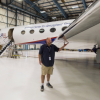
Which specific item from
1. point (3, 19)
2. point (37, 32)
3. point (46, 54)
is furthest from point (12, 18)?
point (46, 54)

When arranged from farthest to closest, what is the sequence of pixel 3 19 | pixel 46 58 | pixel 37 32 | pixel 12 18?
pixel 12 18
pixel 3 19
pixel 37 32
pixel 46 58

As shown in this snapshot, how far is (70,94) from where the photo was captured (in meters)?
2.62

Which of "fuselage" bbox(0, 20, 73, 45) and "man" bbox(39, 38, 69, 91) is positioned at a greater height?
"fuselage" bbox(0, 20, 73, 45)

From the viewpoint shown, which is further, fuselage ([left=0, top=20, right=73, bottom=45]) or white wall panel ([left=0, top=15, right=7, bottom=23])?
white wall panel ([left=0, top=15, right=7, bottom=23])

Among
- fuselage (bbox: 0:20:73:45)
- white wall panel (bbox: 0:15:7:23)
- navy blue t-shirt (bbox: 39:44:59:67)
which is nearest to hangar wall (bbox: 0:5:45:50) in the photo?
white wall panel (bbox: 0:15:7:23)

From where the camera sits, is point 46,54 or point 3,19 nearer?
point 46,54

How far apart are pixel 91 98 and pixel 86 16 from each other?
1832mm

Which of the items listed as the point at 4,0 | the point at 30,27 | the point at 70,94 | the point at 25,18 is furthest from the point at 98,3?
the point at 25,18

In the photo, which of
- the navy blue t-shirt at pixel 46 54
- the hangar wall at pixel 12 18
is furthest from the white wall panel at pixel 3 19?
the navy blue t-shirt at pixel 46 54

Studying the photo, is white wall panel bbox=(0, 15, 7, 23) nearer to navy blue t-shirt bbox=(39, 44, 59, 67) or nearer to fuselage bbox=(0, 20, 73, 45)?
fuselage bbox=(0, 20, 73, 45)

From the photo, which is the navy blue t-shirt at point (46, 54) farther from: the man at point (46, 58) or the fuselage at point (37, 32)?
the fuselage at point (37, 32)

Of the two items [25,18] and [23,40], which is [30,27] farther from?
[25,18]

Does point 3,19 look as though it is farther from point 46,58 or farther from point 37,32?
point 46,58

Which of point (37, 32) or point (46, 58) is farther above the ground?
point (37, 32)
